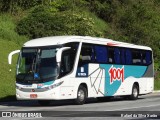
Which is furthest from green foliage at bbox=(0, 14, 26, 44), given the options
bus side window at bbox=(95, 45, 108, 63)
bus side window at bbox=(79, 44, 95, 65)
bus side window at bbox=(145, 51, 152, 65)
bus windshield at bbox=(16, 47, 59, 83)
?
bus windshield at bbox=(16, 47, 59, 83)

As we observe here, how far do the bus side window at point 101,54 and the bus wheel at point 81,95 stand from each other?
183 cm

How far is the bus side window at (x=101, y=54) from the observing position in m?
26.4

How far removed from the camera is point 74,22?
41.8m

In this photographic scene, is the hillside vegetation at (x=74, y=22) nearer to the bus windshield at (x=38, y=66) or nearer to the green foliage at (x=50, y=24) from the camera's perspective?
the green foliage at (x=50, y=24)

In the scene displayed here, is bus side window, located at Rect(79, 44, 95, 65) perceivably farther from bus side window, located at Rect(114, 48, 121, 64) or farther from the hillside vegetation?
the hillside vegetation

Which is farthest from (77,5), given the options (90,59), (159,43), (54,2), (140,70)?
(90,59)

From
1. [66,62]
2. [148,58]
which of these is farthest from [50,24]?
[66,62]

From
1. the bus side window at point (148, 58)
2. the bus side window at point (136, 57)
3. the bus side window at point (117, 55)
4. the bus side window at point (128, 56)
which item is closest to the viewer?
the bus side window at point (117, 55)

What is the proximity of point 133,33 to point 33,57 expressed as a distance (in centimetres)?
2715

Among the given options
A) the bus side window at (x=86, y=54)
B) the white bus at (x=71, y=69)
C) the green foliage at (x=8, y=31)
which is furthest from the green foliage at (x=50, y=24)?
the bus side window at (x=86, y=54)
